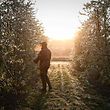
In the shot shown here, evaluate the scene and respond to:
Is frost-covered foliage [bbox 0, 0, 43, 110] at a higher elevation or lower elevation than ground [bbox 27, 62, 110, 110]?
higher

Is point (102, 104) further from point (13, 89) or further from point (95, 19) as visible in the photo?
point (95, 19)

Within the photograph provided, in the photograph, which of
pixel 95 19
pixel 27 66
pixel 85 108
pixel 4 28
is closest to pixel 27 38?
pixel 27 66

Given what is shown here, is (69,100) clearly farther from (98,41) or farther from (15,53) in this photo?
(98,41)

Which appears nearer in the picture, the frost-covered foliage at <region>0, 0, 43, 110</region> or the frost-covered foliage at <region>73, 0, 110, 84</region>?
the frost-covered foliage at <region>0, 0, 43, 110</region>

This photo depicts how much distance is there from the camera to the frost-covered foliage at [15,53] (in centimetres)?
1080

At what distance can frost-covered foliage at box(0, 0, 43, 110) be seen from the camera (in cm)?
1080

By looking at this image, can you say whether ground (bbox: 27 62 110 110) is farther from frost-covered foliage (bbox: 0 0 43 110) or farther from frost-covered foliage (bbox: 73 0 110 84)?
frost-covered foliage (bbox: 73 0 110 84)

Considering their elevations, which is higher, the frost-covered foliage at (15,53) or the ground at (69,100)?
the frost-covered foliage at (15,53)

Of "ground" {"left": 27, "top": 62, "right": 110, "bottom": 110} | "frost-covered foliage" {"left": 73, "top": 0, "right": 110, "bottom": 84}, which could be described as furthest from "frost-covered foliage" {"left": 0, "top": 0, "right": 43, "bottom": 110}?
"frost-covered foliage" {"left": 73, "top": 0, "right": 110, "bottom": 84}

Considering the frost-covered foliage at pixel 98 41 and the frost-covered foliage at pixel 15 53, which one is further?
the frost-covered foliage at pixel 98 41

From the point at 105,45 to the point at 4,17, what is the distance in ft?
20.5

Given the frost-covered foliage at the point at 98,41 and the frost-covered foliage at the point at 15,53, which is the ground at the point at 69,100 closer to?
the frost-covered foliage at the point at 15,53

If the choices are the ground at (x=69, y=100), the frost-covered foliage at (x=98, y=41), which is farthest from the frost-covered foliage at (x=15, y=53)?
the frost-covered foliage at (x=98, y=41)

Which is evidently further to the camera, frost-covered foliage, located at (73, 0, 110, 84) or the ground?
frost-covered foliage, located at (73, 0, 110, 84)
